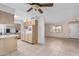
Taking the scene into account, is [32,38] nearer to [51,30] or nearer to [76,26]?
[76,26]

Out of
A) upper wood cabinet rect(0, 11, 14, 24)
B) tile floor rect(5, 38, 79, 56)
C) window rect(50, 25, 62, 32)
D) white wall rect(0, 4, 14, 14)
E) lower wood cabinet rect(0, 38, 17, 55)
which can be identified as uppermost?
white wall rect(0, 4, 14, 14)

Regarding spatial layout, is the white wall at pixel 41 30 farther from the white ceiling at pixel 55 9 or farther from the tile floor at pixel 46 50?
the white ceiling at pixel 55 9

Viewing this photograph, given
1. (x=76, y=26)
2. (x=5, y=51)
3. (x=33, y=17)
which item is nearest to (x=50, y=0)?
(x=5, y=51)

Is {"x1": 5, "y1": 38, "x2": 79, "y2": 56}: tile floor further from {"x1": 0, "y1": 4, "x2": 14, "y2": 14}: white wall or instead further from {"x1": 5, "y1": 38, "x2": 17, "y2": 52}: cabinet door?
{"x1": 0, "y1": 4, "x2": 14, "y2": 14}: white wall

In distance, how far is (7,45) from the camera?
5336 millimetres

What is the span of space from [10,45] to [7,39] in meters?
0.44

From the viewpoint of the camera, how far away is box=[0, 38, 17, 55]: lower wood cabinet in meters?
4.97

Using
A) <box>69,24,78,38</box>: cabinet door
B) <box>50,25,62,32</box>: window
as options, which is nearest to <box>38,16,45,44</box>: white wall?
<box>69,24,78,38</box>: cabinet door

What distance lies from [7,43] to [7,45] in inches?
4.1

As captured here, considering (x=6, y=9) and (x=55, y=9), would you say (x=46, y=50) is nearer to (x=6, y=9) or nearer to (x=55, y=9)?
(x=55, y=9)

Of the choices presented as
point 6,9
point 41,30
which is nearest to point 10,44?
point 6,9

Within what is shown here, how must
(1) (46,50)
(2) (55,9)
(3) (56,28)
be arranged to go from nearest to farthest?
(2) (55,9), (1) (46,50), (3) (56,28)

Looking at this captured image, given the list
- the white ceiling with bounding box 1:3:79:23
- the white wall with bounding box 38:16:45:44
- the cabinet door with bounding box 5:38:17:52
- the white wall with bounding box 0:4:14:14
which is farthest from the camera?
the white wall with bounding box 38:16:45:44

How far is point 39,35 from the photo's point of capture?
346 inches
